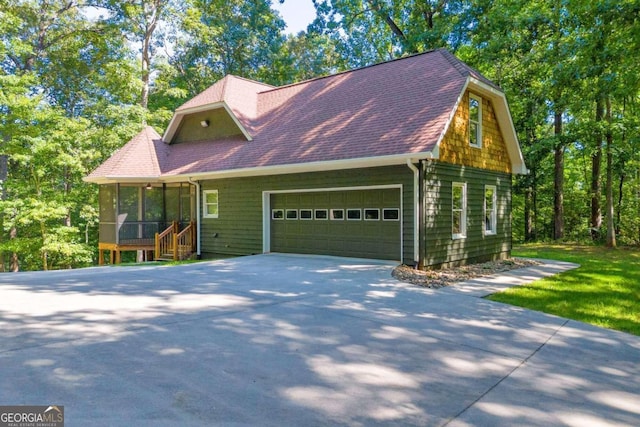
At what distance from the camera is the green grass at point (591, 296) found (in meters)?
6.60

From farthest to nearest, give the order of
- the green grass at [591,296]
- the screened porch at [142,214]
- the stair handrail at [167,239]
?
1. the screened porch at [142,214]
2. the stair handrail at [167,239]
3. the green grass at [591,296]

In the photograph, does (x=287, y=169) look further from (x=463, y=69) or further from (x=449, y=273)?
(x=463, y=69)

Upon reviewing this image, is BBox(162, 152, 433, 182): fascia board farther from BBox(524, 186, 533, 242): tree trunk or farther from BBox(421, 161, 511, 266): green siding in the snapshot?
BBox(524, 186, 533, 242): tree trunk

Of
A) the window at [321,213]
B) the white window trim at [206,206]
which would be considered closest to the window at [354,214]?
the window at [321,213]

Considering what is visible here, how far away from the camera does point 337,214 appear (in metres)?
12.2

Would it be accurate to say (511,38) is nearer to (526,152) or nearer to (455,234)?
(526,152)

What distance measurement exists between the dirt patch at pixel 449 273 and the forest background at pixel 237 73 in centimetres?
474

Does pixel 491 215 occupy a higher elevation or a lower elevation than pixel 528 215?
higher

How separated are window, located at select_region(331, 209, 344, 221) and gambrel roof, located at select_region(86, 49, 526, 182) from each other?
1260 millimetres

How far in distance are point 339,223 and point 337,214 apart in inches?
10.1

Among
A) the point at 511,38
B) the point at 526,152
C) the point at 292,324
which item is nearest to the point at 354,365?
A: the point at 292,324

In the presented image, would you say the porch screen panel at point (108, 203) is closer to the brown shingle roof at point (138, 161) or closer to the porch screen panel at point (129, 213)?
the porch screen panel at point (129, 213)

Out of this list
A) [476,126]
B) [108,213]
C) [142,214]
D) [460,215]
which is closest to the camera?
[460,215]

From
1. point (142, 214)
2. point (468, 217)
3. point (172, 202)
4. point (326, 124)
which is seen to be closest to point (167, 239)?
point (142, 214)
